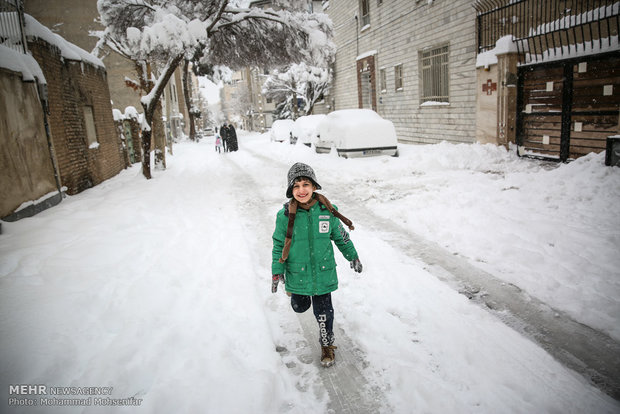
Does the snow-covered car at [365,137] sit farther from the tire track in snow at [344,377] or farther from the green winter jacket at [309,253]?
the green winter jacket at [309,253]

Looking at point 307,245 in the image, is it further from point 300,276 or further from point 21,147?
point 21,147

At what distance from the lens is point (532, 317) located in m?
3.04

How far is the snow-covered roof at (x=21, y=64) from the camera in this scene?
5856 millimetres

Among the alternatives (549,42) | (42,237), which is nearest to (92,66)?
(42,237)

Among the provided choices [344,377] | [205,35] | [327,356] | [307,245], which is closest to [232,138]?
[205,35]

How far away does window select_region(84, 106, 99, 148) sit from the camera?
1008 centimetres

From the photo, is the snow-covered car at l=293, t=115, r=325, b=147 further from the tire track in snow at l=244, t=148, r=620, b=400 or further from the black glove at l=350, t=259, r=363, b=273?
the black glove at l=350, t=259, r=363, b=273

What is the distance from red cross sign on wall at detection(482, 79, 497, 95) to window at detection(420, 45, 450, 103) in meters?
2.65

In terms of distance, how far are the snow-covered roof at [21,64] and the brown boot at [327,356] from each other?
669 centimetres

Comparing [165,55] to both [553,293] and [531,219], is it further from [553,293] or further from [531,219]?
[553,293]

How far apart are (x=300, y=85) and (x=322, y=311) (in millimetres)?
31624

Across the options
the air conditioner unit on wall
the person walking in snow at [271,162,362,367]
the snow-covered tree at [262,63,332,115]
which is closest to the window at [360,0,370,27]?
the snow-covered tree at [262,63,332,115]

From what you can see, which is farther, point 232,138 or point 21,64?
point 232,138

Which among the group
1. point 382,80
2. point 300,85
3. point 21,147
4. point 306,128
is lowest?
point 21,147
